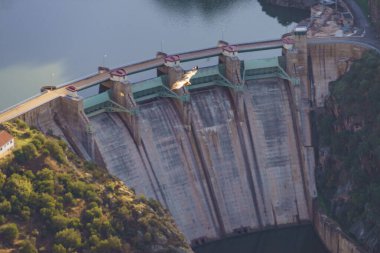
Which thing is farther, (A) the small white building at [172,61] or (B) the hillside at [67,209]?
(A) the small white building at [172,61]

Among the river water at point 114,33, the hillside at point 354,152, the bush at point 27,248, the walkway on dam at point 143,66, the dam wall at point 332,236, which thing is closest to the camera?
the bush at point 27,248

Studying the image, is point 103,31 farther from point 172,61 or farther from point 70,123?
point 70,123

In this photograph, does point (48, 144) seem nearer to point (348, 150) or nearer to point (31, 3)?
point (348, 150)

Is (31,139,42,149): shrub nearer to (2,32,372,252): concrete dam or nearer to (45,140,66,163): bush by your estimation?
(45,140,66,163): bush

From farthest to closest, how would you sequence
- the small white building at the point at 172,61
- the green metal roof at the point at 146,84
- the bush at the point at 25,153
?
the small white building at the point at 172,61 < the green metal roof at the point at 146,84 < the bush at the point at 25,153

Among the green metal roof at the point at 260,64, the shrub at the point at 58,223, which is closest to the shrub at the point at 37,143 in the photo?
the shrub at the point at 58,223

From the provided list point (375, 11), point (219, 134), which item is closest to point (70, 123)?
point (219, 134)

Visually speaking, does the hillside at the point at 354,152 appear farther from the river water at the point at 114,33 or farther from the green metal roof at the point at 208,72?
the green metal roof at the point at 208,72
